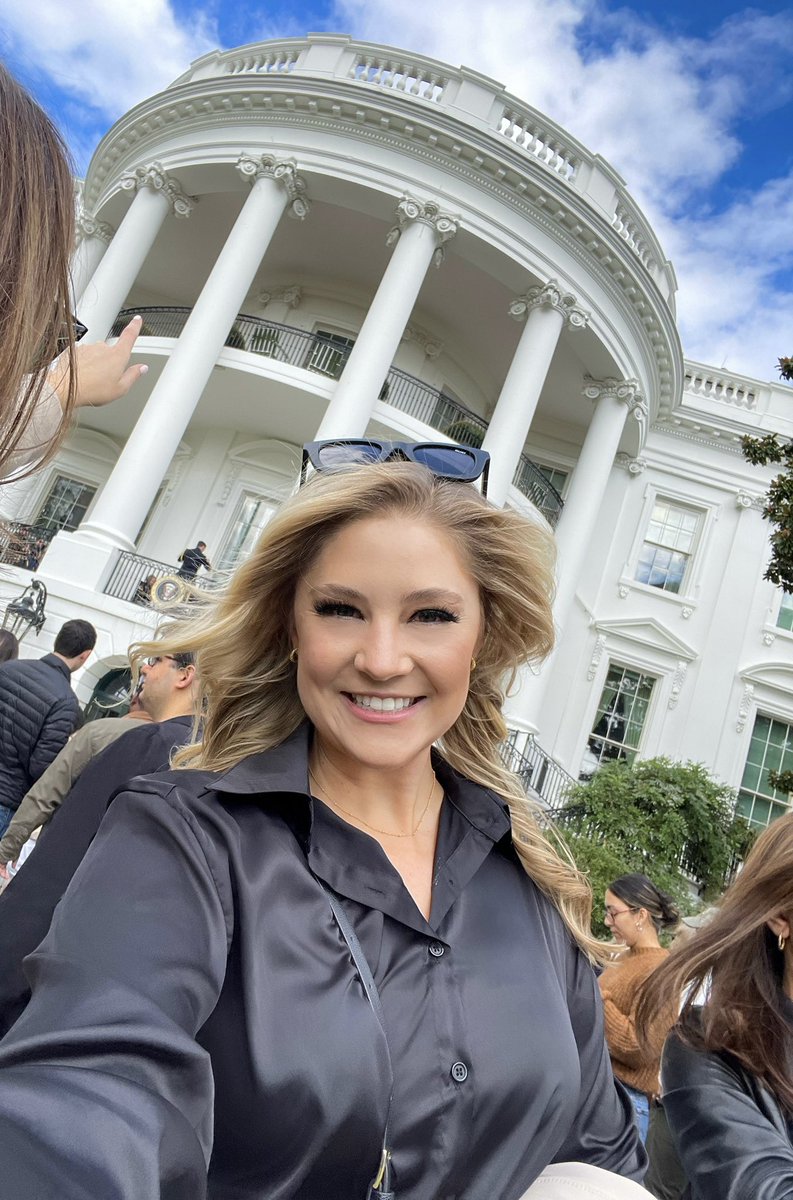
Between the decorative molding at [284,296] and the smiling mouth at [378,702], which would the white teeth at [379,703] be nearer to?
the smiling mouth at [378,702]

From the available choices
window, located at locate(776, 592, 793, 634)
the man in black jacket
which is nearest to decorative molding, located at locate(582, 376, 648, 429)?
window, located at locate(776, 592, 793, 634)

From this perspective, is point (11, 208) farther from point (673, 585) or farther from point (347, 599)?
point (673, 585)

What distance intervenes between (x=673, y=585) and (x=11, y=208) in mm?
19335

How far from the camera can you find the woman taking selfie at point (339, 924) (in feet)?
2.95

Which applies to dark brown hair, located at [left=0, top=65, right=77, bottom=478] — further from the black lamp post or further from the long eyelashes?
the black lamp post

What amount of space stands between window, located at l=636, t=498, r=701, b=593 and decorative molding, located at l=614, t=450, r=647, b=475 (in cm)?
100

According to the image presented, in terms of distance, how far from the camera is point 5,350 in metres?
1.01

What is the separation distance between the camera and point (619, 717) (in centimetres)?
1817

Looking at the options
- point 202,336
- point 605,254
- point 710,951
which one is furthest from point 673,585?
point 710,951

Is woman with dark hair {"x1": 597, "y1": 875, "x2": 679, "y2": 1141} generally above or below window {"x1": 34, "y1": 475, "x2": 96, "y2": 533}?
below

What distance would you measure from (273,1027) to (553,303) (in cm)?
1559

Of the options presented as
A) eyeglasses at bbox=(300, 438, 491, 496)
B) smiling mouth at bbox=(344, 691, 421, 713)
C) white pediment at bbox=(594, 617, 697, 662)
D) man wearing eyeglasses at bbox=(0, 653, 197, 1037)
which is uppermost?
white pediment at bbox=(594, 617, 697, 662)

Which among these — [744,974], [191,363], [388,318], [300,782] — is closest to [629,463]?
[388,318]

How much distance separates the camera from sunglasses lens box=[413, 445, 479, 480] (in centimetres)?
182
